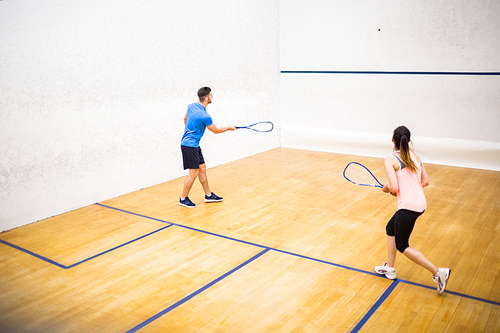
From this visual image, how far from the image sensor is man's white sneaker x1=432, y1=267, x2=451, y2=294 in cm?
264

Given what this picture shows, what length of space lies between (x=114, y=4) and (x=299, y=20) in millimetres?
3226

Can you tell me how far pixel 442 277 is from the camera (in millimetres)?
2646

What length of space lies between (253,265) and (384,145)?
155 inches

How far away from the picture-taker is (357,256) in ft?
10.7

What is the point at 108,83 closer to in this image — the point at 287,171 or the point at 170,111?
the point at 170,111

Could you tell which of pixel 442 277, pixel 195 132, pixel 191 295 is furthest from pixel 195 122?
pixel 442 277

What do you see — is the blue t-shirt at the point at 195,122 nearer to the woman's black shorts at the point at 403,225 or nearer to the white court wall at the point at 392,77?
the woman's black shorts at the point at 403,225

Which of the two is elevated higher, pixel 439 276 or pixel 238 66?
pixel 238 66

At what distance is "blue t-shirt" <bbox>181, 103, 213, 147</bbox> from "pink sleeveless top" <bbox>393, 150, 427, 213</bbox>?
2043 mm

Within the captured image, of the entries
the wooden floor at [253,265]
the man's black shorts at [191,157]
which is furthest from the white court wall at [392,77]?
the man's black shorts at [191,157]

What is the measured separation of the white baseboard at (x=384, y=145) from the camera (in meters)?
5.74

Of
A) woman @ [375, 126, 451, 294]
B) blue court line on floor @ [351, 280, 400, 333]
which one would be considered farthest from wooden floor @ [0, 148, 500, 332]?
woman @ [375, 126, 451, 294]

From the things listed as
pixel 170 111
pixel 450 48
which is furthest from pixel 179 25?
pixel 450 48

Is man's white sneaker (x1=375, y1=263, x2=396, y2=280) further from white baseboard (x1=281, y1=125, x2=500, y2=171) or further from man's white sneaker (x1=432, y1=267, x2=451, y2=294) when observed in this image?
white baseboard (x1=281, y1=125, x2=500, y2=171)
